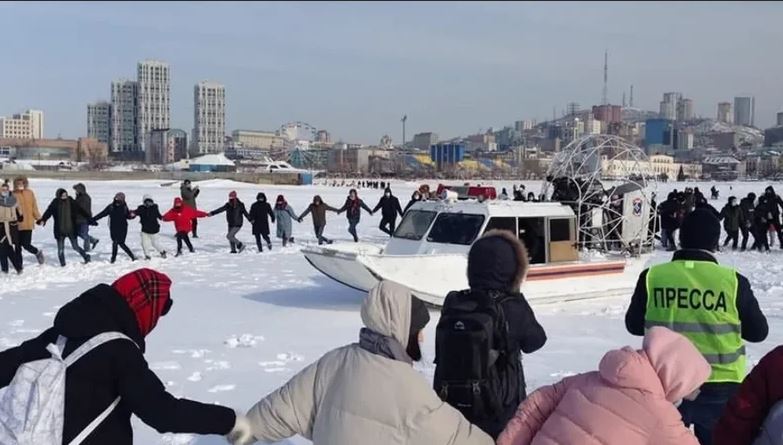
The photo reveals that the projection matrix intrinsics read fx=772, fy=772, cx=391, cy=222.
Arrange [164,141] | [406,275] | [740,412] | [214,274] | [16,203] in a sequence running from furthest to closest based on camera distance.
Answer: [164,141] → [214,274] → [16,203] → [406,275] → [740,412]

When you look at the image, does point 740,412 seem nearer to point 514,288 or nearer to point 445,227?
point 514,288

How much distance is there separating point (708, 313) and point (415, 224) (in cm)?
751

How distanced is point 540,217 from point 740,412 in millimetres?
8510

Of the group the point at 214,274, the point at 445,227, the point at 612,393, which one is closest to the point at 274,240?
the point at 214,274

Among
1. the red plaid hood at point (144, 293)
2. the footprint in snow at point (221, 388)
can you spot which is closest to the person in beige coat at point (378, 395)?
the red plaid hood at point (144, 293)

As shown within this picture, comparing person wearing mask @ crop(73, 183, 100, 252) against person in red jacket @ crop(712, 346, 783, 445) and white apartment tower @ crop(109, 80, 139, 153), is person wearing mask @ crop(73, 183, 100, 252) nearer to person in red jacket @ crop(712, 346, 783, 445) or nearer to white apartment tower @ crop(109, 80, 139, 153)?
person in red jacket @ crop(712, 346, 783, 445)

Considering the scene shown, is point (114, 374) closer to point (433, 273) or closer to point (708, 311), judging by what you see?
point (708, 311)

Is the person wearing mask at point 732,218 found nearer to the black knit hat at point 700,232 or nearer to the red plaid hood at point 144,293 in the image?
the black knit hat at point 700,232

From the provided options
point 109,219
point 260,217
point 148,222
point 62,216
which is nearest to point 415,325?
point 62,216

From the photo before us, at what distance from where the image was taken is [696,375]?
2574 millimetres

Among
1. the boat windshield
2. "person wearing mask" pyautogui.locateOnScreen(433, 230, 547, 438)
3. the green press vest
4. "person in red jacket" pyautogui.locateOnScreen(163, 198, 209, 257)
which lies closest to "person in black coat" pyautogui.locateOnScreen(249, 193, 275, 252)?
"person in red jacket" pyautogui.locateOnScreen(163, 198, 209, 257)

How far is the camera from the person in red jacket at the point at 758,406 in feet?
9.09

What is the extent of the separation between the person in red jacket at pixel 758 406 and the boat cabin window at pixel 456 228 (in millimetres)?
7679

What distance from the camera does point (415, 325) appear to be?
285 centimetres
